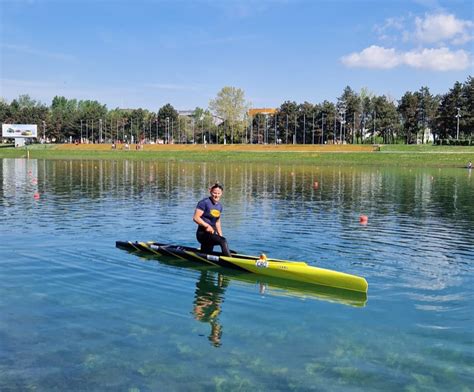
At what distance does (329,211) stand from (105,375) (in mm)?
21922

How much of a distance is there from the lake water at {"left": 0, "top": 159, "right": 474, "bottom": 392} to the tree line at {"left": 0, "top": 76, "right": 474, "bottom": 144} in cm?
10354

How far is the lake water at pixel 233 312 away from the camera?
8484 mm

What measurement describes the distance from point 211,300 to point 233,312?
1.11m

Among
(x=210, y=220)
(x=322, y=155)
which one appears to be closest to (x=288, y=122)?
(x=322, y=155)

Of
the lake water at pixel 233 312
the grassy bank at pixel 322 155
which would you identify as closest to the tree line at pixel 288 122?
the grassy bank at pixel 322 155

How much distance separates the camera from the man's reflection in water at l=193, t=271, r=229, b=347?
34.2 feet

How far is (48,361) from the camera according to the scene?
8859mm

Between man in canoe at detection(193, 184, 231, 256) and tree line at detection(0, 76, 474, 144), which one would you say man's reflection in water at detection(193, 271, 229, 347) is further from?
tree line at detection(0, 76, 474, 144)

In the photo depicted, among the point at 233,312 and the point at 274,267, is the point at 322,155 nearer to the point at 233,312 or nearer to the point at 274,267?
the point at 274,267

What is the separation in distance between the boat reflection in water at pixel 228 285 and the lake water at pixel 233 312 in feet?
0.19

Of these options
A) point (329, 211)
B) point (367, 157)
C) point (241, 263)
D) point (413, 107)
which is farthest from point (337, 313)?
point (413, 107)

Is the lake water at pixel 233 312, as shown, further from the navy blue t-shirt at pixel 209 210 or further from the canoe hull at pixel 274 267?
the navy blue t-shirt at pixel 209 210

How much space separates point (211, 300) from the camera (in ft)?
41.1

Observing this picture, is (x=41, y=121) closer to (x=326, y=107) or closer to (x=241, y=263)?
(x=326, y=107)
